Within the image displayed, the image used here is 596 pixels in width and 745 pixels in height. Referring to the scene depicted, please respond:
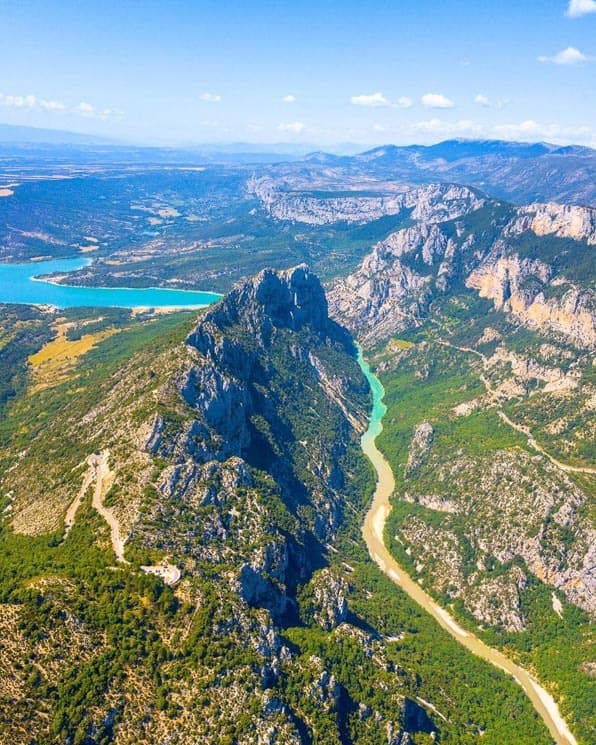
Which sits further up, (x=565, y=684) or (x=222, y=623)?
(x=222, y=623)

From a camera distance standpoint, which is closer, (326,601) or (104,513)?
(104,513)

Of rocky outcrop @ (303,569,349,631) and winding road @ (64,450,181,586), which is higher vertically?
winding road @ (64,450,181,586)

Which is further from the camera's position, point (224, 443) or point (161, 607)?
point (224, 443)

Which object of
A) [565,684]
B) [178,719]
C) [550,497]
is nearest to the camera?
[178,719]

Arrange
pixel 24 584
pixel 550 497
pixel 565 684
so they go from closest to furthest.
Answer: pixel 24 584, pixel 565 684, pixel 550 497

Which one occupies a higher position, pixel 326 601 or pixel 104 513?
pixel 104 513

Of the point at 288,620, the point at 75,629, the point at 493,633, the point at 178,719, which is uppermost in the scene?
the point at 75,629

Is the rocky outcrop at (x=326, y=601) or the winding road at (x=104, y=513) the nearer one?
the winding road at (x=104, y=513)

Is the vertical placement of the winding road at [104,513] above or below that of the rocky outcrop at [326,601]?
above

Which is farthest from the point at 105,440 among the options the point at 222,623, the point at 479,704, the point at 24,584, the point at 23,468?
the point at 479,704

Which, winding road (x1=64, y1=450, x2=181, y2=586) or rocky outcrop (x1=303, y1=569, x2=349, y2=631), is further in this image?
rocky outcrop (x1=303, y1=569, x2=349, y2=631)

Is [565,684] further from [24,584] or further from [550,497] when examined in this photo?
[24,584]
